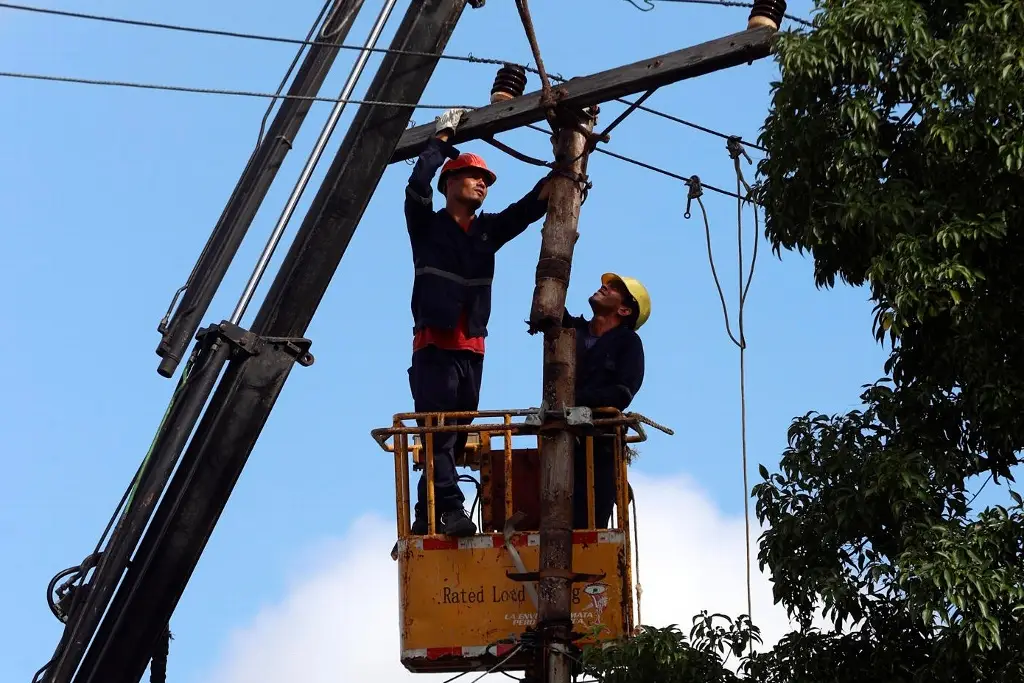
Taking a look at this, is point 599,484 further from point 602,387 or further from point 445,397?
point 445,397

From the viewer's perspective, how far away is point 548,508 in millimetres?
12648

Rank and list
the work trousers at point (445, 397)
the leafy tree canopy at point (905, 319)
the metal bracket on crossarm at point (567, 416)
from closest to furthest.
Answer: the leafy tree canopy at point (905, 319)
the metal bracket on crossarm at point (567, 416)
the work trousers at point (445, 397)

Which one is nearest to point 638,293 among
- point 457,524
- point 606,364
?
point 606,364

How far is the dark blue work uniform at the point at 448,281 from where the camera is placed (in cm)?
1326

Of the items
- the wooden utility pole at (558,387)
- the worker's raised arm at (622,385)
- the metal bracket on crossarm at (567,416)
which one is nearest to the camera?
the wooden utility pole at (558,387)

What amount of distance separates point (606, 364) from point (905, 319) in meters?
3.84

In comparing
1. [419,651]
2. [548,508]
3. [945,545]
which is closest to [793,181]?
[945,545]

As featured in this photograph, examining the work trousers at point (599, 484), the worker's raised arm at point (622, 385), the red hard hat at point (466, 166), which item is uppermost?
the red hard hat at point (466, 166)

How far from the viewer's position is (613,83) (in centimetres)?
1309

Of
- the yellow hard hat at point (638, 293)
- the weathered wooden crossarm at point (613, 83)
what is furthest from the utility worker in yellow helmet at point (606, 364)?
the weathered wooden crossarm at point (613, 83)

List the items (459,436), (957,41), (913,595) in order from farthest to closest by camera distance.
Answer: (459,436) → (957,41) → (913,595)

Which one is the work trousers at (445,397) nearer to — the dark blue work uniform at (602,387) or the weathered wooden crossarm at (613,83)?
the dark blue work uniform at (602,387)

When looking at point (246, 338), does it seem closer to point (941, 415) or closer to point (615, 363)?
point (615, 363)

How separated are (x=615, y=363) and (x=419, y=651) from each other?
2.58 metres
